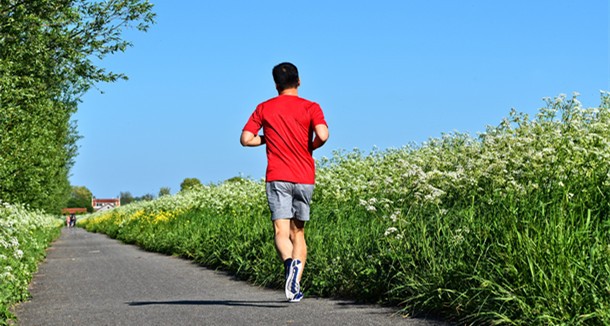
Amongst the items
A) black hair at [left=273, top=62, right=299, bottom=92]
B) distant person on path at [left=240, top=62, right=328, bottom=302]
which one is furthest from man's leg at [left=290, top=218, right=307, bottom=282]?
black hair at [left=273, top=62, right=299, bottom=92]

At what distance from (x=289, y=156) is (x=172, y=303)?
237 centimetres

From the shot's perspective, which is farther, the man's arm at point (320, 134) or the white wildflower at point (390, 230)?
the white wildflower at point (390, 230)

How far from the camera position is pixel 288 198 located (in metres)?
7.08

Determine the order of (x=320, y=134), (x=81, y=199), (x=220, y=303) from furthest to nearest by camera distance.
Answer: (x=81, y=199)
(x=220, y=303)
(x=320, y=134)

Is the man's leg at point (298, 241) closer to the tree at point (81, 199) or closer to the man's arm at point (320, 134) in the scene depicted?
the man's arm at point (320, 134)

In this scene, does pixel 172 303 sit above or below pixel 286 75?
below

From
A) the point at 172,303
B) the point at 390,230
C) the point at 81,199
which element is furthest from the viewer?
the point at 81,199

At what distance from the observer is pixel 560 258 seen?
5480mm

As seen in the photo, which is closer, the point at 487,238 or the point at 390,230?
the point at 487,238

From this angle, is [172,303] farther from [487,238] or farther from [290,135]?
[487,238]

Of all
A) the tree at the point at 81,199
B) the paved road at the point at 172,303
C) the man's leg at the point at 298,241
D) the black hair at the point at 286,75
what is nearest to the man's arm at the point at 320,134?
the black hair at the point at 286,75

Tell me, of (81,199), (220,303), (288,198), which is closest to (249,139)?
(288,198)

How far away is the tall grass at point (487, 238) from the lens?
5.45 meters

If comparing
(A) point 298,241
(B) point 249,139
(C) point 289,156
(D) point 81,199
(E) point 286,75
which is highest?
(D) point 81,199
